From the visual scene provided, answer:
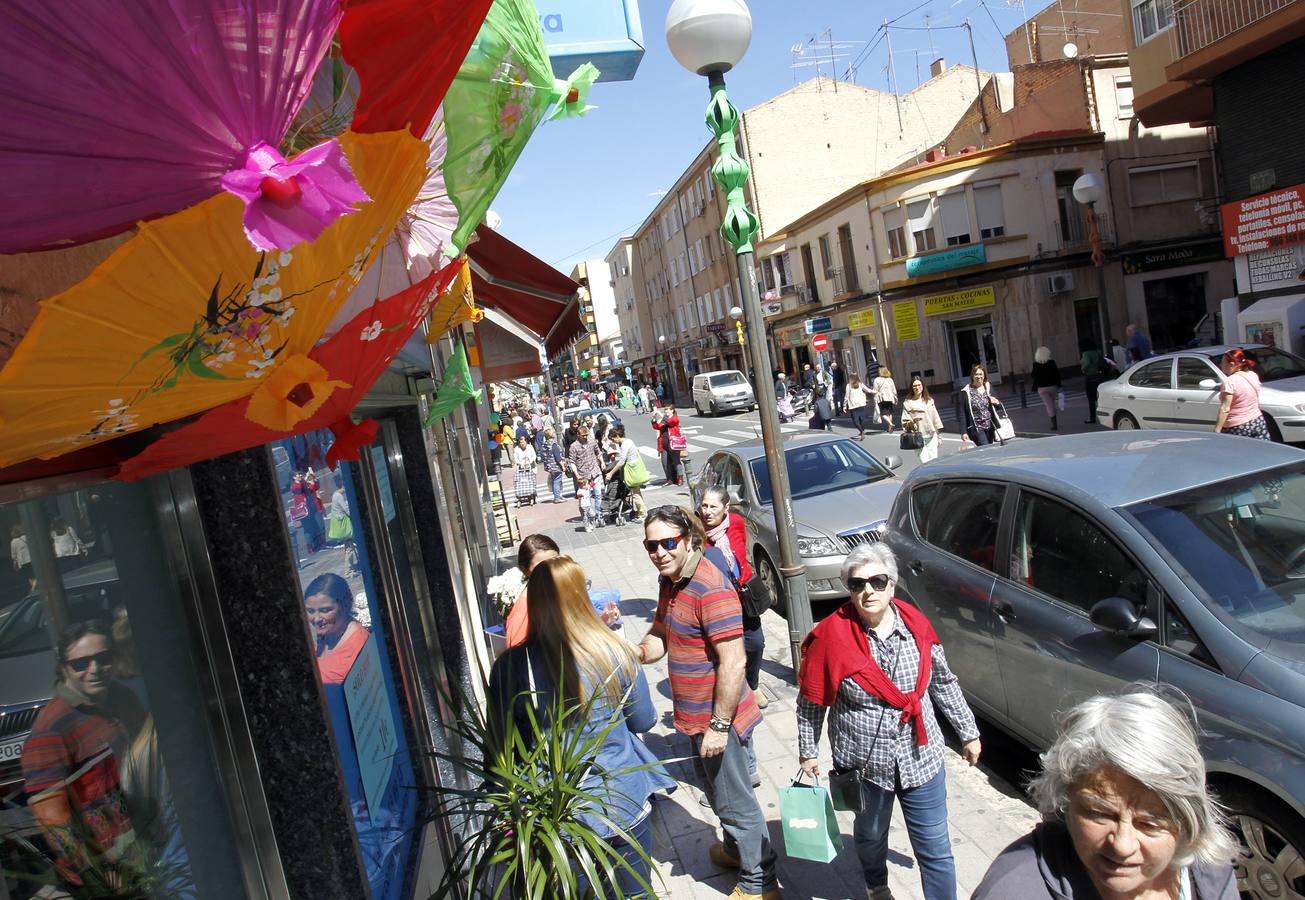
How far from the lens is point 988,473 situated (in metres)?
4.86

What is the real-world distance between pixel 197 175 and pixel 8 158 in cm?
18

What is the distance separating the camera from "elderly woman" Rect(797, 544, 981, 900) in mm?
3295

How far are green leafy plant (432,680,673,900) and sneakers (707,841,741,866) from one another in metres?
1.11

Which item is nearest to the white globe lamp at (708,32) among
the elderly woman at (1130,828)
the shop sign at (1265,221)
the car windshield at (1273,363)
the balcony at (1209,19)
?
the elderly woman at (1130,828)

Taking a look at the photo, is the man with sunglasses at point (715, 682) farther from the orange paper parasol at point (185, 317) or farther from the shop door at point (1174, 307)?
the shop door at point (1174, 307)

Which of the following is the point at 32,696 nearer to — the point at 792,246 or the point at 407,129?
the point at 407,129

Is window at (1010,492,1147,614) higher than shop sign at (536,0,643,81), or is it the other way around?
shop sign at (536,0,643,81)

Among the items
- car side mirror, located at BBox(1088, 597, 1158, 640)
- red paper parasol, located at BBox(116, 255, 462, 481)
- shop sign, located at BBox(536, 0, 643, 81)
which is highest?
shop sign, located at BBox(536, 0, 643, 81)

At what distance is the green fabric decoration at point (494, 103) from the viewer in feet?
6.06

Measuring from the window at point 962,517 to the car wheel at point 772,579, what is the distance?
113 inches

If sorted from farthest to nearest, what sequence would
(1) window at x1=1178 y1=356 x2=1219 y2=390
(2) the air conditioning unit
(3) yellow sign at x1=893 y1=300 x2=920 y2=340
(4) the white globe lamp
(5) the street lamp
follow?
(3) yellow sign at x1=893 y1=300 x2=920 y2=340 < (2) the air conditioning unit < (5) the street lamp < (1) window at x1=1178 y1=356 x2=1219 y2=390 < (4) the white globe lamp

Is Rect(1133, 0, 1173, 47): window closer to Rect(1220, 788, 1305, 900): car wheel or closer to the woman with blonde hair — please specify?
Rect(1220, 788, 1305, 900): car wheel

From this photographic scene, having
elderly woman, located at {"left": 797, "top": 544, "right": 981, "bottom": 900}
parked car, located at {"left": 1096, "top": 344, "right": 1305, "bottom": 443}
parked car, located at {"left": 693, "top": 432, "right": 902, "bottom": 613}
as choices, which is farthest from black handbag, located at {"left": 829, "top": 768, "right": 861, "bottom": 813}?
parked car, located at {"left": 1096, "top": 344, "right": 1305, "bottom": 443}

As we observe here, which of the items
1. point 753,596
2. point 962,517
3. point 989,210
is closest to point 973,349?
point 989,210
